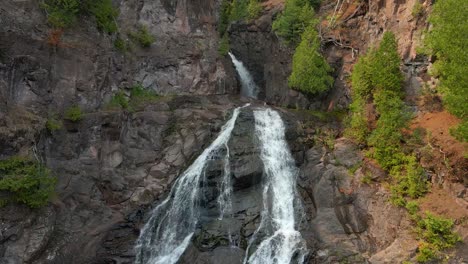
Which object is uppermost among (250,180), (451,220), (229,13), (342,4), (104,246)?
(229,13)

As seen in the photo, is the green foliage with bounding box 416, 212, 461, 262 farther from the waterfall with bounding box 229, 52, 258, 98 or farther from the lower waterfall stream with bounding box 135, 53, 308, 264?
the waterfall with bounding box 229, 52, 258, 98

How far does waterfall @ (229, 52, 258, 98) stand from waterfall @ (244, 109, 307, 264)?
10.1m

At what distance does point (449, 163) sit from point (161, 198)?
1524 cm

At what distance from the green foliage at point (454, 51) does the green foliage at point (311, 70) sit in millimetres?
9818

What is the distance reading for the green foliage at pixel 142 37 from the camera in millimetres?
31953

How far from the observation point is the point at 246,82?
3734 cm

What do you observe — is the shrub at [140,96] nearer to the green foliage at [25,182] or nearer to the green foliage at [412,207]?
the green foliage at [25,182]

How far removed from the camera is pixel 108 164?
23.1m

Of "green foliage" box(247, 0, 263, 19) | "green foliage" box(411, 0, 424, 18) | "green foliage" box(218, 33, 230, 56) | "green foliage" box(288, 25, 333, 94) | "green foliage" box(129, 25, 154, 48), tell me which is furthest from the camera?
"green foliage" box(247, 0, 263, 19)

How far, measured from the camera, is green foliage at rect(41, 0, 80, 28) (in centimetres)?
2402

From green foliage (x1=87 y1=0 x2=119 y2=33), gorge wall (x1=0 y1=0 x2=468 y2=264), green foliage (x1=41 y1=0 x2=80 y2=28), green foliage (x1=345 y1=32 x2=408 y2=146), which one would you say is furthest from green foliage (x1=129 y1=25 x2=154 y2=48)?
green foliage (x1=345 y1=32 x2=408 y2=146)

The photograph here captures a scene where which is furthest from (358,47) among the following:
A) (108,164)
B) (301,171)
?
(108,164)

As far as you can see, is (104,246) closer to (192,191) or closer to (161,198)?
(161,198)

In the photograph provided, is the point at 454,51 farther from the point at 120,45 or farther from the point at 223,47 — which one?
the point at 223,47
